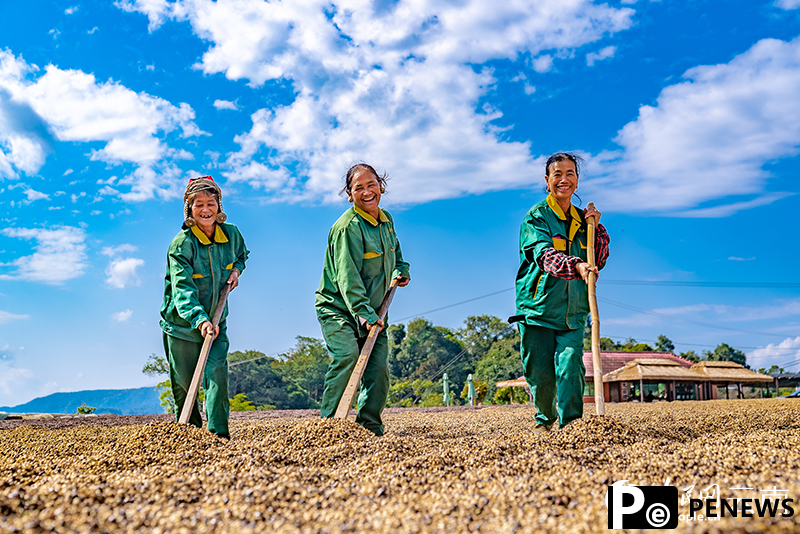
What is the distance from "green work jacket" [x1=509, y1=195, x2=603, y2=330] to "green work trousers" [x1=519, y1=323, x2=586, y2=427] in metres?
0.11

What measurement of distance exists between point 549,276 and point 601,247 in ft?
1.89

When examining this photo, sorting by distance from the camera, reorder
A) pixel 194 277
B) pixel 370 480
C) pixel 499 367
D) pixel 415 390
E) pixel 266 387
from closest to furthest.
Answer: pixel 370 480, pixel 194 277, pixel 266 387, pixel 415 390, pixel 499 367

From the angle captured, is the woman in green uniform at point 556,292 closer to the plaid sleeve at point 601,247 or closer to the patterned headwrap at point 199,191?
the plaid sleeve at point 601,247

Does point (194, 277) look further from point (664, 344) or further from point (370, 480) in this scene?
point (664, 344)

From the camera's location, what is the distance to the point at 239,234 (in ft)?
17.5

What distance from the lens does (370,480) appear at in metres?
2.68

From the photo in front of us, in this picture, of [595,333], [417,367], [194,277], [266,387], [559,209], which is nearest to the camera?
[595,333]

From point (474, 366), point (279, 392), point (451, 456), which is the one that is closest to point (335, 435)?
point (451, 456)

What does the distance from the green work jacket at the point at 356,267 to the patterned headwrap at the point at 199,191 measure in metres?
1.09

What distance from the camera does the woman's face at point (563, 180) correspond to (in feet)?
15.1

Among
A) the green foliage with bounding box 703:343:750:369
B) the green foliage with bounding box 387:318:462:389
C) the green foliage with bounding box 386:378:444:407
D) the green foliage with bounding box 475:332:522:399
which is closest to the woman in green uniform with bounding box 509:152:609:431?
the green foliage with bounding box 386:378:444:407

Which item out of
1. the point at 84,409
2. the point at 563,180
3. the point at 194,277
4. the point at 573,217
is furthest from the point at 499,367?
the point at 194,277

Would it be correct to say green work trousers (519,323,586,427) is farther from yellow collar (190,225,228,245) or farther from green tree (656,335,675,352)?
green tree (656,335,675,352)

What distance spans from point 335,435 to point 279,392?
25.6 m
